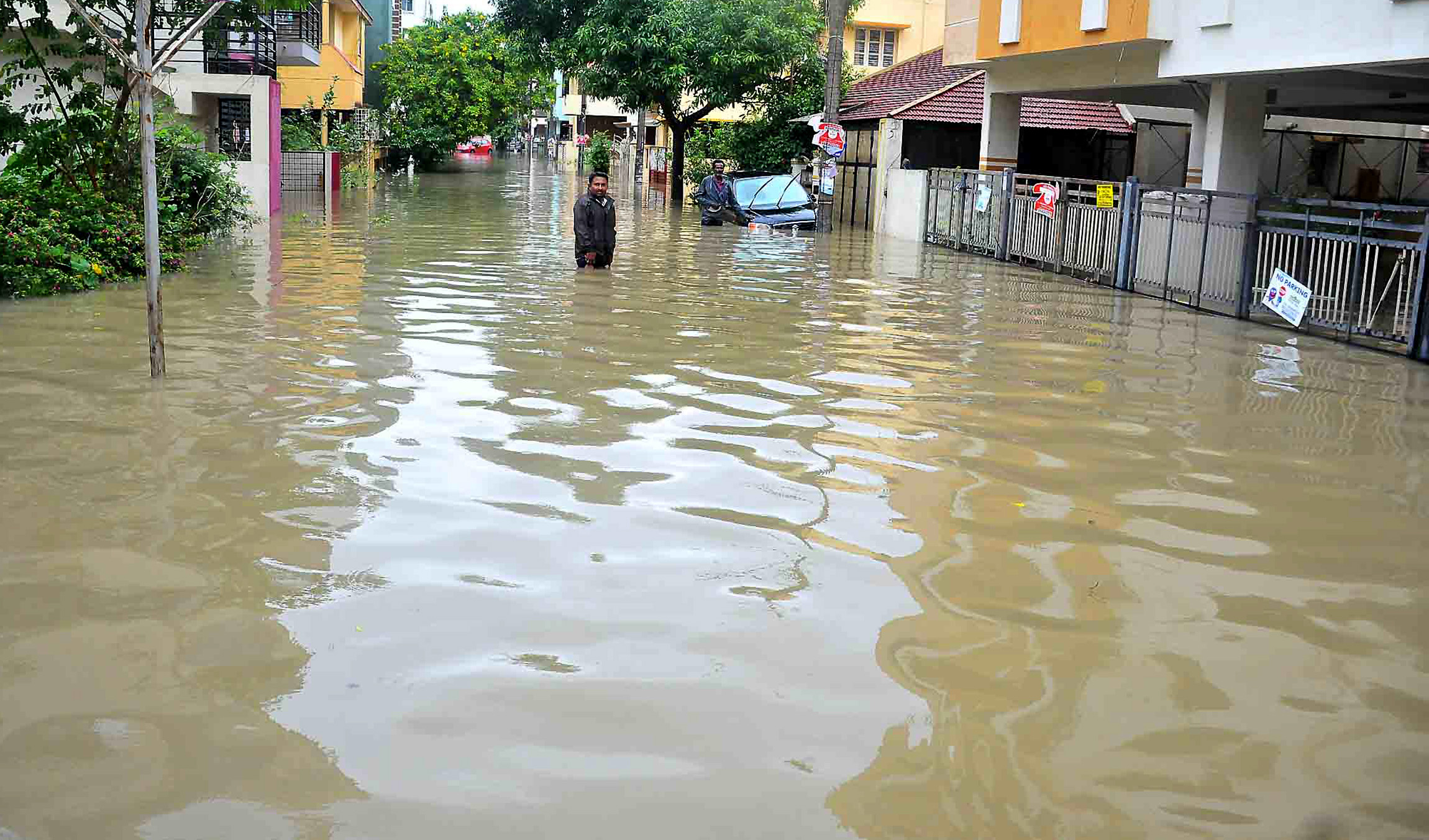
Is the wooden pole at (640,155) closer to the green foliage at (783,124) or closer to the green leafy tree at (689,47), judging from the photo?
the green foliage at (783,124)

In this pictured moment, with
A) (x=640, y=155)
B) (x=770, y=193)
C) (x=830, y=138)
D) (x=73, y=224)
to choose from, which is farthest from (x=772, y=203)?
(x=640, y=155)

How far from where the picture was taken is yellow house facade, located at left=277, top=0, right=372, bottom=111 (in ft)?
139

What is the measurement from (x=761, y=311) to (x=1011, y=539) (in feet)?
27.7

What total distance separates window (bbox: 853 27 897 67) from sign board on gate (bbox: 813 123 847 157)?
17.2 metres

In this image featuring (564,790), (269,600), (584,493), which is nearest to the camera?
(564,790)

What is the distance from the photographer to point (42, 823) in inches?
148

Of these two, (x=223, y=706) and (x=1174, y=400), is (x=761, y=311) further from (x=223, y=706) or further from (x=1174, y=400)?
(x=223, y=706)

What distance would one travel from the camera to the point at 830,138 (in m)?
29.7

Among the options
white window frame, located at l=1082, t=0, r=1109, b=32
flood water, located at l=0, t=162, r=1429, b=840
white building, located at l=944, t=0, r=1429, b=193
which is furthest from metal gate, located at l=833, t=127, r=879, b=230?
flood water, located at l=0, t=162, r=1429, b=840

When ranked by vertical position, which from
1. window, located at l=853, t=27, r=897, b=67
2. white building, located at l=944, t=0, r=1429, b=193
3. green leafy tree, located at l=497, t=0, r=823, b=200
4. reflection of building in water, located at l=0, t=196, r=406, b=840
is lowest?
reflection of building in water, located at l=0, t=196, r=406, b=840

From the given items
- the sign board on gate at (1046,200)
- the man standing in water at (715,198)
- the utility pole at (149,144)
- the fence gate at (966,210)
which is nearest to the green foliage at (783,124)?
the man standing in water at (715,198)

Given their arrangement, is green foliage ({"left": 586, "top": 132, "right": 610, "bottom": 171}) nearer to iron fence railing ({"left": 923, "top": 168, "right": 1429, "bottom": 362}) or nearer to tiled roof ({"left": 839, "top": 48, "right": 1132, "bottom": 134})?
tiled roof ({"left": 839, "top": 48, "right": 1132, "bottom": 134})

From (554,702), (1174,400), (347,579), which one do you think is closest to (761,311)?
(1174,400)

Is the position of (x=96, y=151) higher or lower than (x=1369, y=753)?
higher
